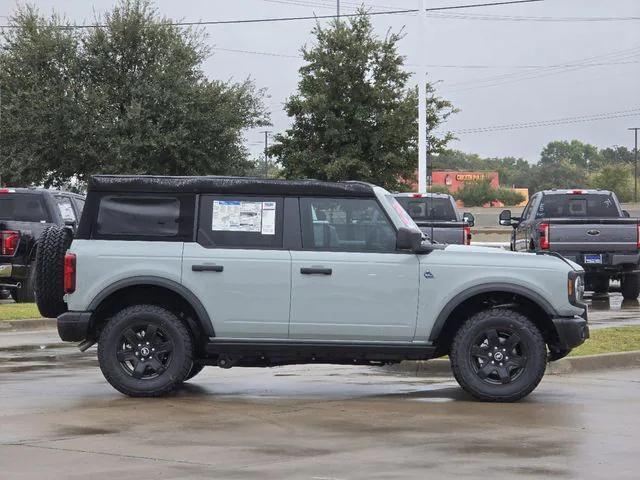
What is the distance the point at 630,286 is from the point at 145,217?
14.9m

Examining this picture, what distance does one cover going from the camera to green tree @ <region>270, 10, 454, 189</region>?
43.6m

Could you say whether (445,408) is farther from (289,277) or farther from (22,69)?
(22,69)

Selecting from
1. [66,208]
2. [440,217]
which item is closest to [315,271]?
[66,208]

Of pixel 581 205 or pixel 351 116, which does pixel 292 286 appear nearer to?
pixel 581 205

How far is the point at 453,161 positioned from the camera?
193500 millimetres

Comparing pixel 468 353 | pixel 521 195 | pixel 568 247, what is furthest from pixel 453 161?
pixel 468 353

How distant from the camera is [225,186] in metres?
11.4

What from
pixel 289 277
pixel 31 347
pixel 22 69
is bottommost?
pixel 31 347

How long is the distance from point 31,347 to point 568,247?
1057cm

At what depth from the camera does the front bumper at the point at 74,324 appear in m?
11.3

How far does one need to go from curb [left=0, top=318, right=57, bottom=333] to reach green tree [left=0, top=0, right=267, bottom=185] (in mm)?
27301

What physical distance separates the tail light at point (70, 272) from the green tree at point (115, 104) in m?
35.4

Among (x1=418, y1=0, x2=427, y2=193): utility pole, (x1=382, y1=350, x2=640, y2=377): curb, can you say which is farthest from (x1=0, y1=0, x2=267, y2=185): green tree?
(x1=382, y1=350, x2=640, y2=377): curb

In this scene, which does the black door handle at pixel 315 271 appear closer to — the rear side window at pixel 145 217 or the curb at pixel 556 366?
the rear side window at pixel 145 217
